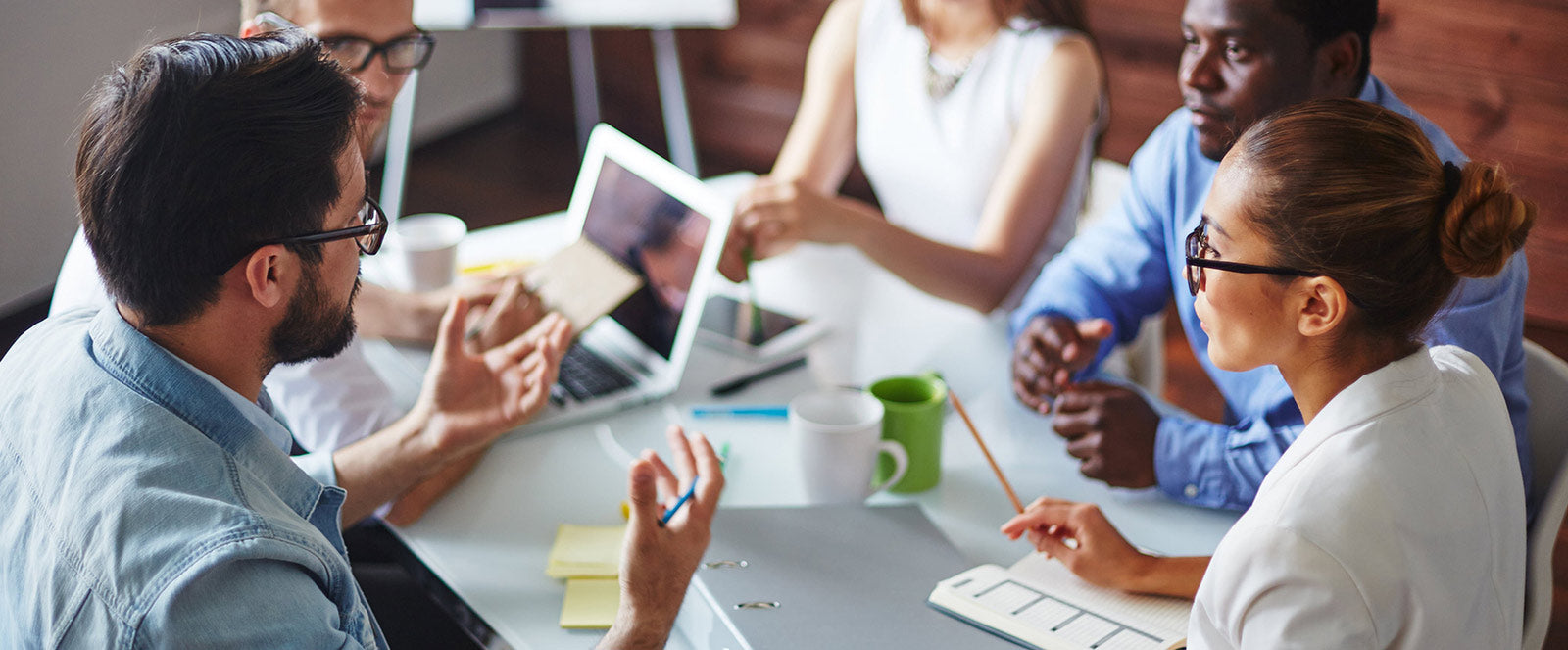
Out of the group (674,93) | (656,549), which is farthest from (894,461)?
(674,93)

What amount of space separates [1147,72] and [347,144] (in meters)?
2.73

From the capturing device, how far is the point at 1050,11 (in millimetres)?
1964

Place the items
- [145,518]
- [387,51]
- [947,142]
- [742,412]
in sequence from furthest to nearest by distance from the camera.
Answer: [947,142] < [387,51] < [742,412] < [145,518]

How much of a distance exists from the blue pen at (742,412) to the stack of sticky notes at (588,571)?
0.26 meters

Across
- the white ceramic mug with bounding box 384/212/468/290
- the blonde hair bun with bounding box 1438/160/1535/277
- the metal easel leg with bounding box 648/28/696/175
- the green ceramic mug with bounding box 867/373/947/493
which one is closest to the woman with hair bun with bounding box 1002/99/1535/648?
the blonde hair bun with bounding box 1438/160/1535/277

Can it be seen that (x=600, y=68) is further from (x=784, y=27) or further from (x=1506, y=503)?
(x=1506, y=503)

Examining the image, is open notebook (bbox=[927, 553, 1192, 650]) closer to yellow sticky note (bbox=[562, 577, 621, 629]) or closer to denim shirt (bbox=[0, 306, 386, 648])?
yellow sticky note (bbox=[562, 577, 621, 629])

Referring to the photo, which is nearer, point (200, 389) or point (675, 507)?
point (200, 389)

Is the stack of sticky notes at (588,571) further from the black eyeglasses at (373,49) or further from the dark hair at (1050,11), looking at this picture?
the dark hair at (1050,11)

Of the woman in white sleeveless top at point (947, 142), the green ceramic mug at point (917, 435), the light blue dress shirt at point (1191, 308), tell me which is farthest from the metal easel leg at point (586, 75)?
the green ceramic mug at point (917, 435)

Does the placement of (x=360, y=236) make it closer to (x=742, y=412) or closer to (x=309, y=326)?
(x=309, y=326)

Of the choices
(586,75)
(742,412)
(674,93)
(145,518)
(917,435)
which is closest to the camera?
(145,518)

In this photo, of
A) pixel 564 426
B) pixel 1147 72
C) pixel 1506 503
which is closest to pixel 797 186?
pixel 564 426

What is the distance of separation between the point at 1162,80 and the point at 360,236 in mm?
2718
